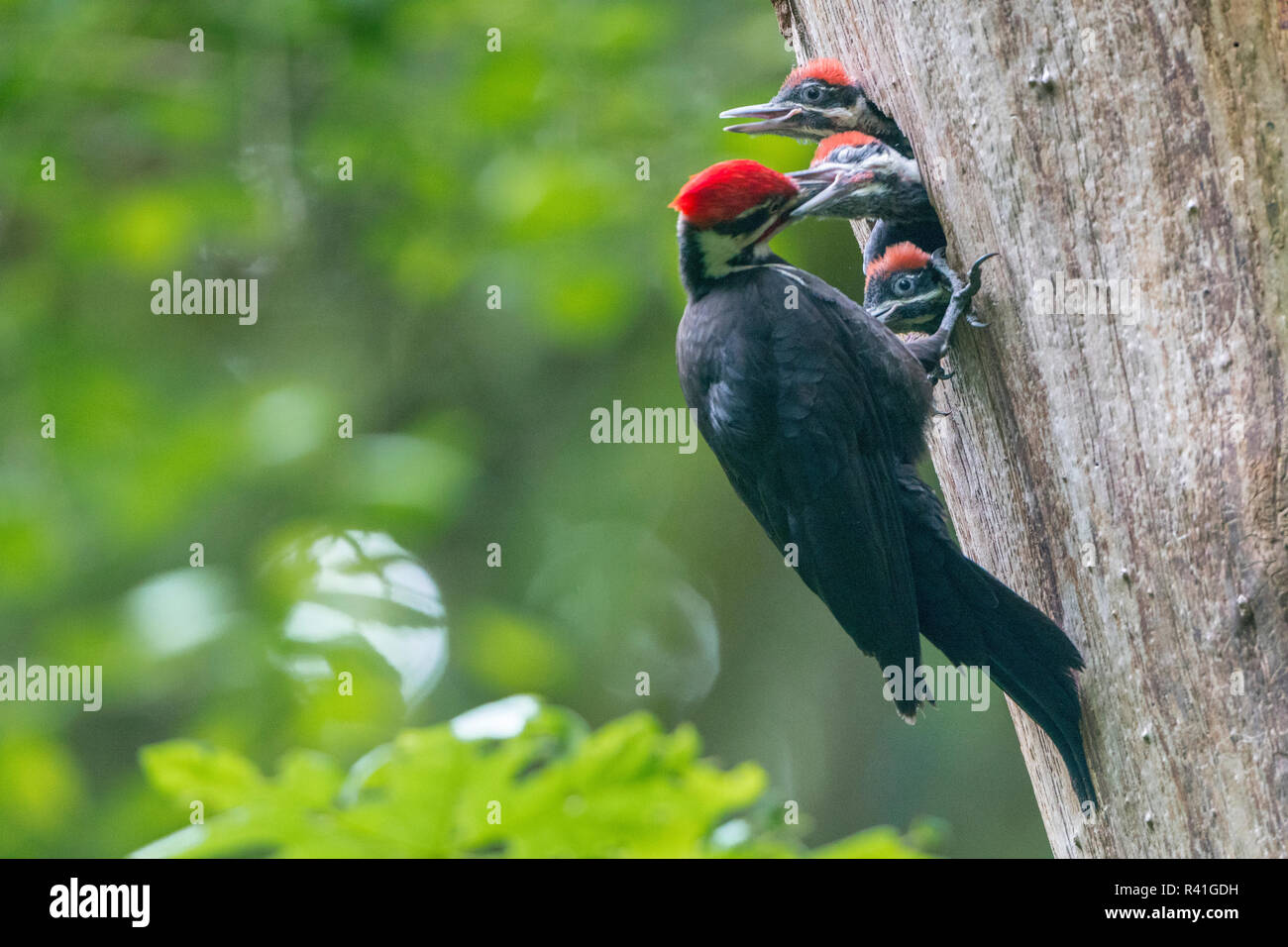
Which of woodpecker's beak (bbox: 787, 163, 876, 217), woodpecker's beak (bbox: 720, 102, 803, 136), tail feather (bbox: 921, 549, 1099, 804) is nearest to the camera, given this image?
tail feather (bbox: 921, 549, 1099, 804)

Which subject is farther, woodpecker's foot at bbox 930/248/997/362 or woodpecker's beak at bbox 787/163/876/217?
woodpecker's beak at bbox 787/163/876/217

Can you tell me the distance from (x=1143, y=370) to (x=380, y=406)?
451 cm

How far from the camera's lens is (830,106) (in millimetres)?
2838

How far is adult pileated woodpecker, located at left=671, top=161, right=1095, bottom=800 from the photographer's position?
2.60 meters

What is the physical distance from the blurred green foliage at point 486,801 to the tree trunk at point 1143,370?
0.64 metres

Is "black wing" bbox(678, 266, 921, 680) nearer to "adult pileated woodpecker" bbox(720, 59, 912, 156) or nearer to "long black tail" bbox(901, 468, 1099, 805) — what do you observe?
"long black tail" bbox(901, 468, 1099, 805)

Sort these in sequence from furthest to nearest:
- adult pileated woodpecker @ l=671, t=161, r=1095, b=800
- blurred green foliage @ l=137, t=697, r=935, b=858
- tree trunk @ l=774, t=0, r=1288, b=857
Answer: adult pileated woodpecker @ l=671, t=161, r=1095, b=800, tree trunk @ l=774, t=0, r=1288, b=857, blurred green foliage @ l=137, t=697, r=935, b=858

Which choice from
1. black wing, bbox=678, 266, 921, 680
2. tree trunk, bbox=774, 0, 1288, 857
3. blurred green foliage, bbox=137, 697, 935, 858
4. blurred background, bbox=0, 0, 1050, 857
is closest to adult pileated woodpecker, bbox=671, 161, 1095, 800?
black wing, bbox=678, 266, 921, 680

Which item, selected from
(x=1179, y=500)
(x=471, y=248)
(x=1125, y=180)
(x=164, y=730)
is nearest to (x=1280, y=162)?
(x=1125, y=180)

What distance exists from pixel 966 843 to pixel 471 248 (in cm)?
378

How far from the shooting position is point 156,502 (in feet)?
16.4

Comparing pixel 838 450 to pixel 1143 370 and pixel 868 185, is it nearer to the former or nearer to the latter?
pixel 868 185
